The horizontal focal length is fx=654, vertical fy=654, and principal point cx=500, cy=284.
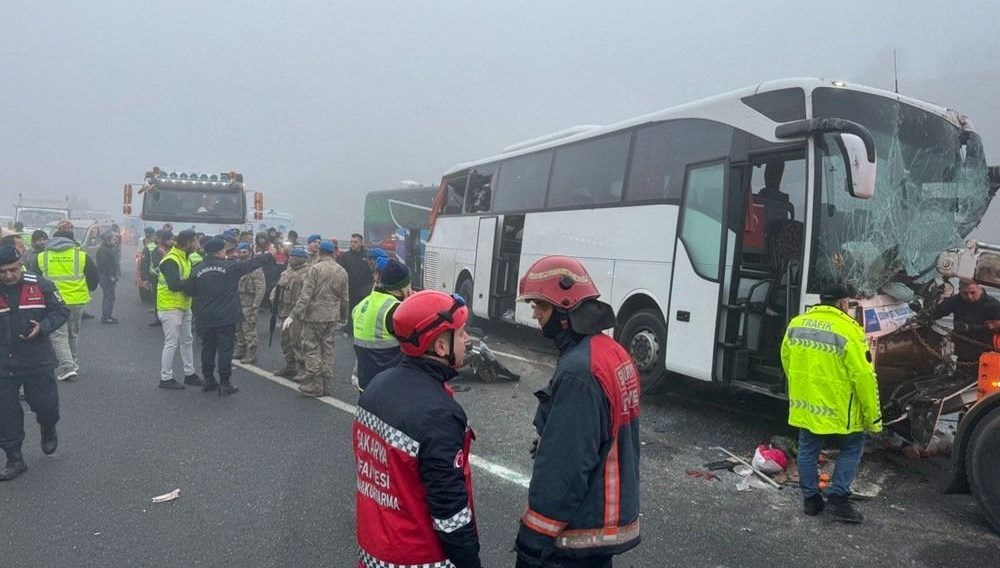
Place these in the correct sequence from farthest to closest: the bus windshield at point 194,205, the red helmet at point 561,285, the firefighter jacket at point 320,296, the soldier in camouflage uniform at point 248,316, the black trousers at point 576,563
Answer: the bus windshield at point 194,205
the soldier in camouflage uniform at point 248,316
the firefighter jacket at point 320,296
the red helmet at point 561,285
the black trousers at point 576,563

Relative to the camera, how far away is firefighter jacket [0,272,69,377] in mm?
4945

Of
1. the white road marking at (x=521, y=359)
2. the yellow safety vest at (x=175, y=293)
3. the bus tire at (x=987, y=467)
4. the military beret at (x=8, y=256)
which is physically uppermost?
the military beret at (x=8, y=256)

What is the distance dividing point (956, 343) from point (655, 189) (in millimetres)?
3345

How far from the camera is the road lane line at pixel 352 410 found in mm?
4957

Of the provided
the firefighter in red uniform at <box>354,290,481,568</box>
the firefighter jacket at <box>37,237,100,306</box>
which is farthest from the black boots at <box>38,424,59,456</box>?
the firefighter in red uniform at <box>354,290,481,568</box>

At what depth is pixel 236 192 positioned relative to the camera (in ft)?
55.0

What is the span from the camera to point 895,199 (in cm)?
579

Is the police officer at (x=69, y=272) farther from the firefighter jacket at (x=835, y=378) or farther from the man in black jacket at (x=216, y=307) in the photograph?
the firefighter jacket at (x=835, y=378)

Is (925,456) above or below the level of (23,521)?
above

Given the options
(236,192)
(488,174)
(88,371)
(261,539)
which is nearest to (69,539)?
(261,539)

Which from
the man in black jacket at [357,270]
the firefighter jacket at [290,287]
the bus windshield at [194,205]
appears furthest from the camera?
the bus windshield at [194,205]

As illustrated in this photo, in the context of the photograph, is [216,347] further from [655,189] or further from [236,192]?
[236,192]

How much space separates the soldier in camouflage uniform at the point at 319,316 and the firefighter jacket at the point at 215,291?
0.72 m

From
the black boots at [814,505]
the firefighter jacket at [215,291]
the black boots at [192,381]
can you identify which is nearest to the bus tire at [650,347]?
the black boots at [814,505]
